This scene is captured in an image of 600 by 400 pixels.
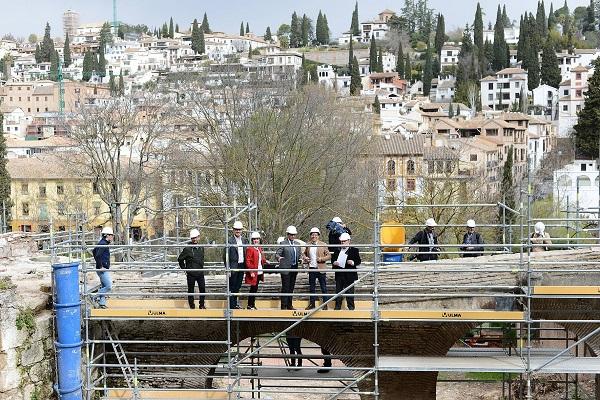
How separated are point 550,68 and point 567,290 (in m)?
90.8

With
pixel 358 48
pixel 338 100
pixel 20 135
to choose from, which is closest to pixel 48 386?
pixel 338 100

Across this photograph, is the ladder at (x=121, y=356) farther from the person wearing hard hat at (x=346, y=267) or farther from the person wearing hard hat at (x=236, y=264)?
the person wearing hard hat at (x=346, y=267)

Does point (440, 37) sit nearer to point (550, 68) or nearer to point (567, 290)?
point (550, 68)

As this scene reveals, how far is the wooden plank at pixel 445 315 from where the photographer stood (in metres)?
12.9

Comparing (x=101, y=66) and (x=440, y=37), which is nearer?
(x=440, y=37)

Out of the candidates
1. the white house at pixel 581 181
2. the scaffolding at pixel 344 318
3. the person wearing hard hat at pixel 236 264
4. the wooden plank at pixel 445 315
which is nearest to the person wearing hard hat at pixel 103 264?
the scaffolding at pixel 344 318

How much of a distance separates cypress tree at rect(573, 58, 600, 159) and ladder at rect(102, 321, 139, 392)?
47.4 m

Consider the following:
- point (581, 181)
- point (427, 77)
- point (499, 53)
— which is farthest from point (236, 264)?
point (427, 77)

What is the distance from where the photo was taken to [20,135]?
97.0m

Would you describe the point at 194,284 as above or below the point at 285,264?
below

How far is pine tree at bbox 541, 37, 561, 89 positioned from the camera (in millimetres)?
99062

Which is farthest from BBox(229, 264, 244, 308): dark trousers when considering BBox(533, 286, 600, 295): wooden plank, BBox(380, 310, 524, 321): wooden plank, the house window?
the house window

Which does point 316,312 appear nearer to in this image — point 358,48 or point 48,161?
point 48,161

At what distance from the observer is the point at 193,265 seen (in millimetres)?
13219
